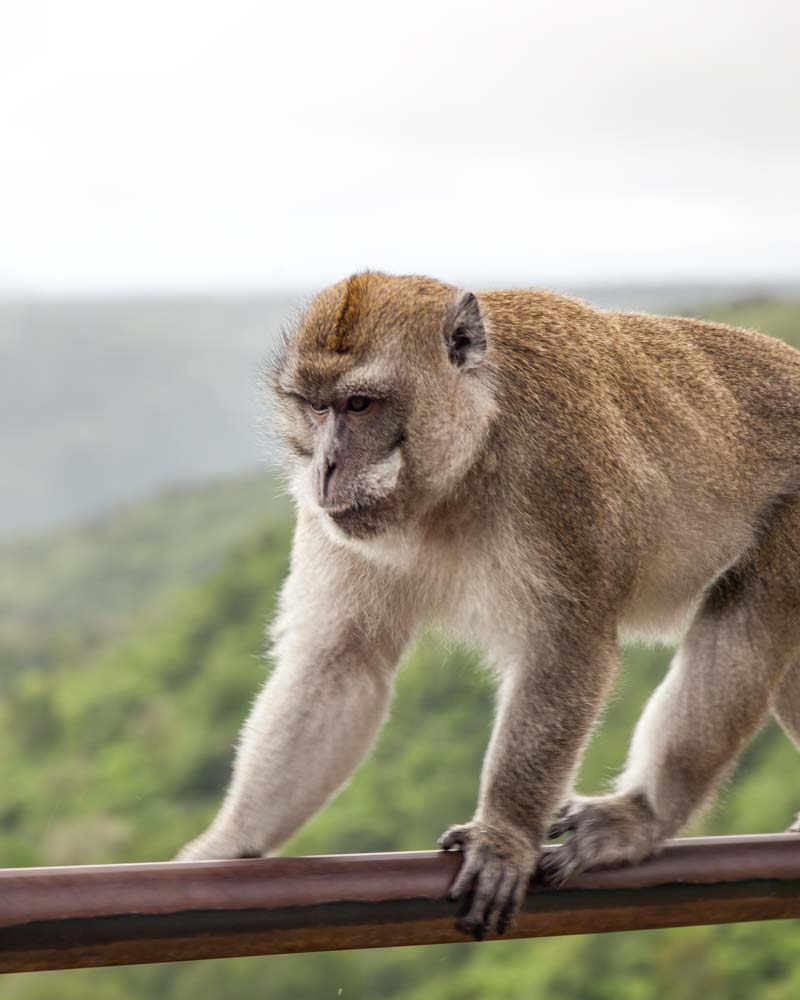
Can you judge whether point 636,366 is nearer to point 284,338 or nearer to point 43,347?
point 284,338

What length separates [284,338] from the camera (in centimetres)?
271

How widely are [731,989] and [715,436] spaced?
18164 millimetres

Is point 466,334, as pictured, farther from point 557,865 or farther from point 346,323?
point 557,865

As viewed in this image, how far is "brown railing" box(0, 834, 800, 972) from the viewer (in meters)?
1.86

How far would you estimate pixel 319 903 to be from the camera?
6.41ft

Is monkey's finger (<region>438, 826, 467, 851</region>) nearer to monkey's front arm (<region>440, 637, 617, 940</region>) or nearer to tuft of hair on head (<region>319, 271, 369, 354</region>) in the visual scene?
monkey's front arm (<region>440, 637, 617, 940</region>)

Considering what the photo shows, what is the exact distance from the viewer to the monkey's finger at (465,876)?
222 centimetres

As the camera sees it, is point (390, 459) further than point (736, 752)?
No

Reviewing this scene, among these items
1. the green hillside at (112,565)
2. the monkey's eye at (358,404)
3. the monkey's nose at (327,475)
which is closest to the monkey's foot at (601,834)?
the monkey's nose at (327,475)

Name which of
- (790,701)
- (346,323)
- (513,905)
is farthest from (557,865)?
(346,323)

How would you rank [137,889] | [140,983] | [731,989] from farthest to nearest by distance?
[140,983], [731,989], [137,889]

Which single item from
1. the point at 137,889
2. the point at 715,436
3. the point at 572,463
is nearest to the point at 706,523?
the point at 715,436

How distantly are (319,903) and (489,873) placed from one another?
48 cm

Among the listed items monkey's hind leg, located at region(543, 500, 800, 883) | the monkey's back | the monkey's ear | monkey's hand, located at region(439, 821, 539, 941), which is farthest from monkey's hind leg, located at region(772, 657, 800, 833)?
the monkey's ear
